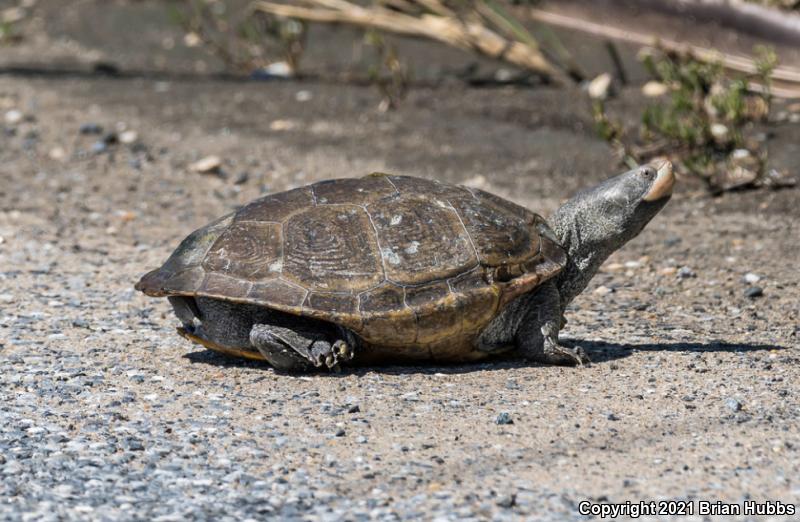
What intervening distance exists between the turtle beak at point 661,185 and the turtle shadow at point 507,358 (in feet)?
2.17

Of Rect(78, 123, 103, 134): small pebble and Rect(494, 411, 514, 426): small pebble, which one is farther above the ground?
Rect(494, 411, 514, 426): small pebble

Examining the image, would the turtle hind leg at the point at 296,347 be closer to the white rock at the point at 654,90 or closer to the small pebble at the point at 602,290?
the small pebble at the point at 602,290

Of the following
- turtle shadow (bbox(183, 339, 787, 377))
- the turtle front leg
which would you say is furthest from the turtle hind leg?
the turtle front leg

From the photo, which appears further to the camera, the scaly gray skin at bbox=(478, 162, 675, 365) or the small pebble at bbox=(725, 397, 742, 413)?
the scaly gray skin at bbox=(478, 162, 675, 365)

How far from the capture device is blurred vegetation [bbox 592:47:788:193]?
785 cm

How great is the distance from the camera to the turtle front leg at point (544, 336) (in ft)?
15.5

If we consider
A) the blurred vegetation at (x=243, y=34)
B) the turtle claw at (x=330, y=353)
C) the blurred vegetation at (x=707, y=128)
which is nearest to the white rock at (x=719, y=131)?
the blurred vegetation at (x=707, y=128)

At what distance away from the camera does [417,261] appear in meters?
4.60

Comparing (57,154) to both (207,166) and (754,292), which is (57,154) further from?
(754,292)

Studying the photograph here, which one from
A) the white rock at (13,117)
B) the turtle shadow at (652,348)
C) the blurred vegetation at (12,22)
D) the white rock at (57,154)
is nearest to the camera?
the turtle shadow at (652,348)

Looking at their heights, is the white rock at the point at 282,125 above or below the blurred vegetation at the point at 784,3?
below

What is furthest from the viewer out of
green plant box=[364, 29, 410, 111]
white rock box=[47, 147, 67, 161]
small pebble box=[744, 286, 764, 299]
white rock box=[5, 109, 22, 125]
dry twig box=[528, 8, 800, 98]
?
white rock box=[5, 109, 22, 125]

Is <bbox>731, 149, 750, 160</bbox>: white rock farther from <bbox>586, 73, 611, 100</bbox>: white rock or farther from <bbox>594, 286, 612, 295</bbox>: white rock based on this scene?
<bbox>594, 286, 612, 295</bbox>: white rock

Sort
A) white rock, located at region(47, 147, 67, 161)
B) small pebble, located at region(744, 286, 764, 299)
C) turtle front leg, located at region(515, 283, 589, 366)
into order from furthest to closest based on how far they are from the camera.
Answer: white rock, located at region(47, 147, 67, 161)
small pebble, located at region(744, 286, 764, 299)
turtle front leg, located at region(515, 283, 589, 366)
